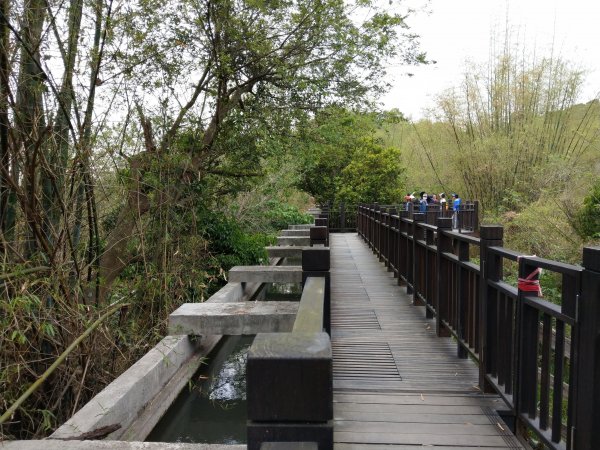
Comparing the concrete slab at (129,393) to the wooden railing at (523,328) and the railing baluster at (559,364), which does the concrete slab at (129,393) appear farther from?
the railing baluster at (559,364)

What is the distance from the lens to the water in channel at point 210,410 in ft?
14.6

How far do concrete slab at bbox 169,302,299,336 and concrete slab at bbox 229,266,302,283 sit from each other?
1.73 meters

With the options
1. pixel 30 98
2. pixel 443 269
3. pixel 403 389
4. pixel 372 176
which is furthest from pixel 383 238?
pixel 372 176

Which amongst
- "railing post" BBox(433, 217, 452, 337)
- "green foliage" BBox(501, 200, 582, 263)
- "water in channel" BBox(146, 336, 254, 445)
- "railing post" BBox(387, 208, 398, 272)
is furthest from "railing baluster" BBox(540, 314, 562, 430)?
"green foliage" BBox(501, 200, 582, 263)

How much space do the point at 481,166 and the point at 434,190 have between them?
5823 mm

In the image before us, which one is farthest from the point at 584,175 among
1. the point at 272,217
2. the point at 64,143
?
the point at 64,143

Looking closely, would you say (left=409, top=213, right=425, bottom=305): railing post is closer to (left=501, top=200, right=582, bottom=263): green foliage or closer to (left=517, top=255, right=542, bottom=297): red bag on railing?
(left=517, top=255, right=542, bottom=297): red bag on railing

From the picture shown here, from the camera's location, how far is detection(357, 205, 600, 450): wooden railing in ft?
6.19

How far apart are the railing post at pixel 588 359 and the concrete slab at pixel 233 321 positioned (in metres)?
2.96

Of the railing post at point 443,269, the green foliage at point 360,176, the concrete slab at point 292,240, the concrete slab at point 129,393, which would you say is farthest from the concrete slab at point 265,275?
the green foliage at point 360,176

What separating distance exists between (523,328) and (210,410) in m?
3.34

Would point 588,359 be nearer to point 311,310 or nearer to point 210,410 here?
point 311,310

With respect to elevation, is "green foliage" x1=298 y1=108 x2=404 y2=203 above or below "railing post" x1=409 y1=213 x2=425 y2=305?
above

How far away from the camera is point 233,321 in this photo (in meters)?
4.73
